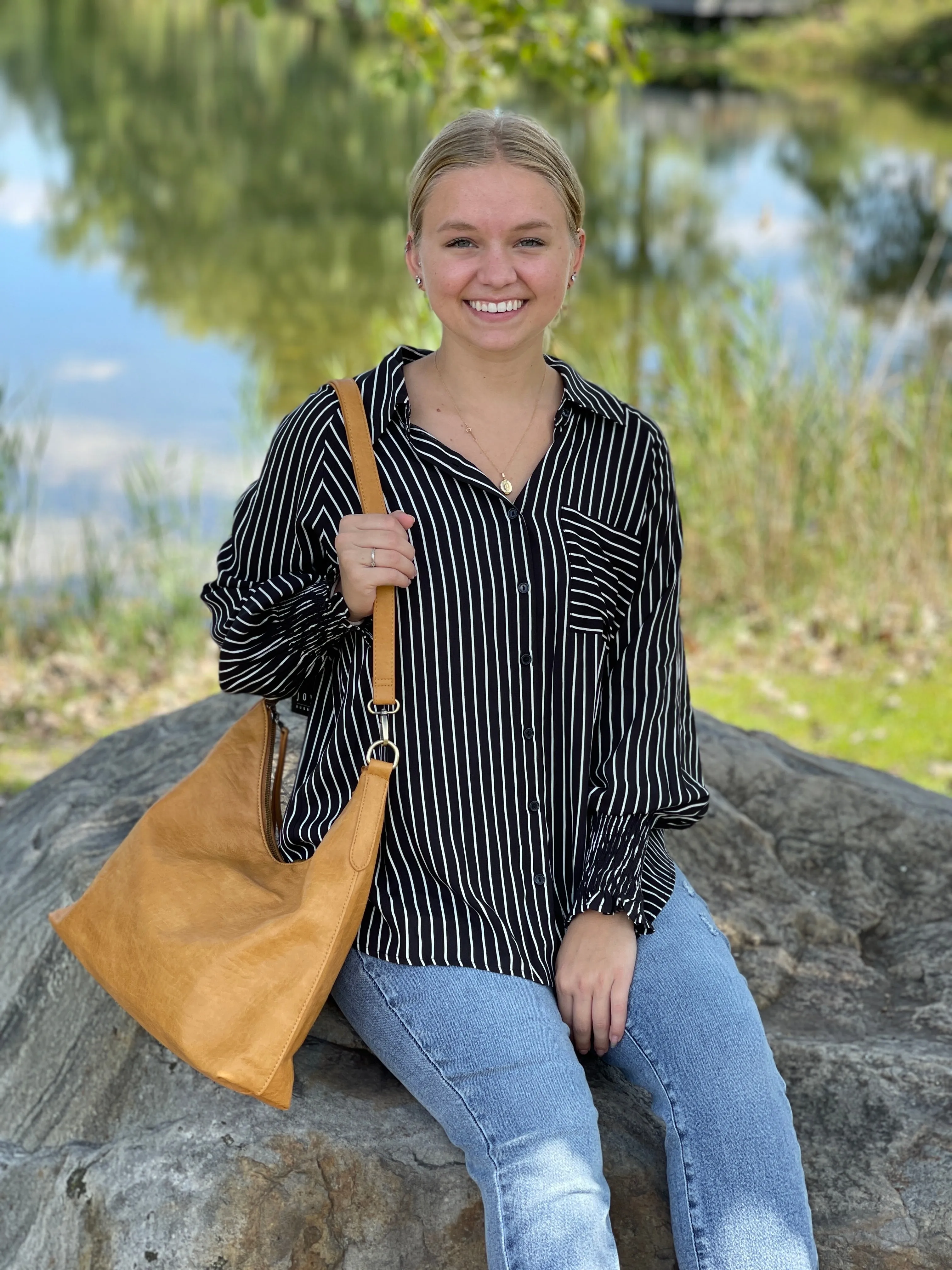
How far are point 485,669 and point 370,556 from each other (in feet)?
0.88

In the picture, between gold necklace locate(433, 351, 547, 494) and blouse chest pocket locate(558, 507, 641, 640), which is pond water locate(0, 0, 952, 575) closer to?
gold necklace locate(433, 351, 547, 494)

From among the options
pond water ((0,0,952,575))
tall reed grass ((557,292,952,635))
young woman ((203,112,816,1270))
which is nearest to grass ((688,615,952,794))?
tall reed grass ((557,292,952,635))

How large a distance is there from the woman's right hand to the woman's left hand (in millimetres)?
631

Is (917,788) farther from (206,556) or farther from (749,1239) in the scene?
(206,556)

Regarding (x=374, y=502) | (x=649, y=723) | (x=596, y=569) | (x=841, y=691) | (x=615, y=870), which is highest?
(x=374, y=502)

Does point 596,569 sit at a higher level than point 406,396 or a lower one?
lower

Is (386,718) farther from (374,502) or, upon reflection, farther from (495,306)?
(495,306)

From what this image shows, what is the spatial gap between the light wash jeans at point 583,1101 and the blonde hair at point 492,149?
4.18ft

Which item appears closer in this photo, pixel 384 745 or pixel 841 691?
pixel 384 745

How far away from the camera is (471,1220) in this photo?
206cm

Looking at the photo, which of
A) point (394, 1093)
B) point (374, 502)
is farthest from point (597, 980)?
point (374, 502)

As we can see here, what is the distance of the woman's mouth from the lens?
222cm

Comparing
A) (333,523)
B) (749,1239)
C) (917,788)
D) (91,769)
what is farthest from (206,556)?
(749,1239)

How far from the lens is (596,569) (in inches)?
89.1
